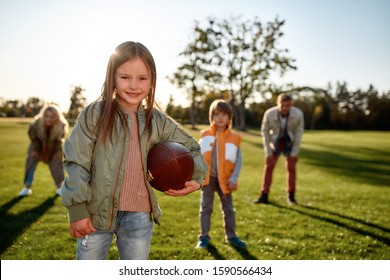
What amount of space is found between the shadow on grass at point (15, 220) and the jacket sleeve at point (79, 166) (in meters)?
2.53

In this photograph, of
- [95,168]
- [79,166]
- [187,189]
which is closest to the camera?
[79,166]

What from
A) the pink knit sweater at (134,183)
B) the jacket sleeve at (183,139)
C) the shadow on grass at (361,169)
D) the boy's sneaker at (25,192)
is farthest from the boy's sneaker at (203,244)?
the shadow on grass at (361,169)

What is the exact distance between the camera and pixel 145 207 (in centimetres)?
236

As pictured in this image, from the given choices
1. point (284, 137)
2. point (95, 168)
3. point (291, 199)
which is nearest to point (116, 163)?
point (95, 168)

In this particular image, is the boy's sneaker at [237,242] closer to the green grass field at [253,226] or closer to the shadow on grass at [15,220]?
the green grass field at [253,226]

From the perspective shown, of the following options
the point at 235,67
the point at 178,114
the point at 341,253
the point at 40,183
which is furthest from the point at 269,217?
the point at 178,114

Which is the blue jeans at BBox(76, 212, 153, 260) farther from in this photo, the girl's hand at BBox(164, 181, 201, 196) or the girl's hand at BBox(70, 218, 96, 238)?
A: the girl's hand at BBox(164, 181, 201, 196)

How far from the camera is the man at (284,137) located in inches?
275

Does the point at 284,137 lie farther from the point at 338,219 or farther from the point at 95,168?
the point at 95,168

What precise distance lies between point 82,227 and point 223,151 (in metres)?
2.64

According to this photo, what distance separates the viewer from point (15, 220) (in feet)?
17.1

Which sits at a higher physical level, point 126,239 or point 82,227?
point 82,227
